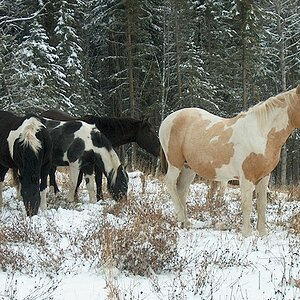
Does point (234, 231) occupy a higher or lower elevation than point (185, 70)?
lower

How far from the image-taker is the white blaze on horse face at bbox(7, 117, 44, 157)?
6820mm

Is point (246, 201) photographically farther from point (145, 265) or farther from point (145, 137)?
point (145, 137)

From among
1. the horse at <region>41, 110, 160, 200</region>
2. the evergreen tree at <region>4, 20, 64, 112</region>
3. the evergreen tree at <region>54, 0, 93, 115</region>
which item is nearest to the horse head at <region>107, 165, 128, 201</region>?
the horse at <region>41, 110, 160, 200</region>

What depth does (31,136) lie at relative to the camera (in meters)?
6.86

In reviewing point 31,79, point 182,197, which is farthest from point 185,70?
point 182,197

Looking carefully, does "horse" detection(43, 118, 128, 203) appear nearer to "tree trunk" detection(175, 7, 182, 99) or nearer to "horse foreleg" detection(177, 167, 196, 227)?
"horse foreleg" detection(177, 167, 196, 227)

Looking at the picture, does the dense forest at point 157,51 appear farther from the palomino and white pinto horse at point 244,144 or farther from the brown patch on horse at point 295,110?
the brown patch on horse at point 295,110

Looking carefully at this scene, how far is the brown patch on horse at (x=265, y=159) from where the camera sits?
5.67 m

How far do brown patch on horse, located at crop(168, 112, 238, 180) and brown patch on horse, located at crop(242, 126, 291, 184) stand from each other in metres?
0.32

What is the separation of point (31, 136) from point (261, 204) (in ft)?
11.8

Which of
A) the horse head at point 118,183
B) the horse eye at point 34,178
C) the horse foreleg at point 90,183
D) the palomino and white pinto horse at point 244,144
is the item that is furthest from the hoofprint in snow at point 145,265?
the horse foreleg at point 90,183

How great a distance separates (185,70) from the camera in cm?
2344

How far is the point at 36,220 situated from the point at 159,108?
18.7 meters

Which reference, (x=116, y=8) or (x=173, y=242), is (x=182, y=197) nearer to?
(x=173, y=242)
